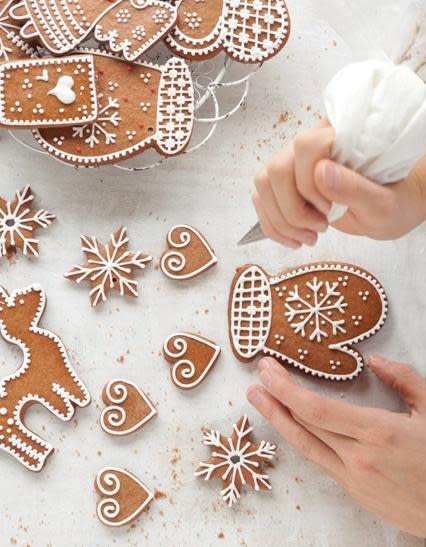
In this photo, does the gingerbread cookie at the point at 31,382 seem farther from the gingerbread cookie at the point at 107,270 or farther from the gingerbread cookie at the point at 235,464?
the gingerbread cookie at the point at 235,464

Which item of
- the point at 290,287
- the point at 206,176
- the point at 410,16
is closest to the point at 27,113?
the point at 206,176

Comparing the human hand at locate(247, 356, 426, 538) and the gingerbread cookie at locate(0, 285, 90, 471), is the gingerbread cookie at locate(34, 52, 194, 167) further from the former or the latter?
the human hand at locate(247, 356, 426, 538)

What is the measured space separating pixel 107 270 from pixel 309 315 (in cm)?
37

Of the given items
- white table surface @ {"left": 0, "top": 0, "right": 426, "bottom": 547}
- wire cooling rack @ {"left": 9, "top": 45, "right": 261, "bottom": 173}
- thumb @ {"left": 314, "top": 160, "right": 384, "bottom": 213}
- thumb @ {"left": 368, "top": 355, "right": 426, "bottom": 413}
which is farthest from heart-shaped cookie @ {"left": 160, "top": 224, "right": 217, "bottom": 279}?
thumb @ {"left": 314, "top": 160, "right": 384, "bottom": 213}

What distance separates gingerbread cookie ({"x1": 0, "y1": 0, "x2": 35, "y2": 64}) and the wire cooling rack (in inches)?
5.6

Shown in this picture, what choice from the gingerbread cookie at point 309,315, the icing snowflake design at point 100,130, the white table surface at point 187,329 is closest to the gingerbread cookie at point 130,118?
the icing snowflake design at point 100,130

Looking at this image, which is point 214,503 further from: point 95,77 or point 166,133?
point 95,77

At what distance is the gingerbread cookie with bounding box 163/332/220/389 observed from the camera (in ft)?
4.13

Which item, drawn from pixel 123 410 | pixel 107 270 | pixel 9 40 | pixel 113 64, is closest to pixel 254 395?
pixel 123 410

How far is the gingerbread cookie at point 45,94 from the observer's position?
118cm

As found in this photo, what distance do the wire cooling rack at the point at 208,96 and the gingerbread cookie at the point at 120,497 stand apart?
0.55 metres

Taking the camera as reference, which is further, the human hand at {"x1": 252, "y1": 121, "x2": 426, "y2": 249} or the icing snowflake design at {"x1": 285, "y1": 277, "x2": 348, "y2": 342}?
the icing snowflake design at {"x1": 285, "y1": 277, "x2": 348, "y2": 342}

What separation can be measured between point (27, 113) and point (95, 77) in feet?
0.42

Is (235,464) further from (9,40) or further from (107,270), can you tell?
(9,40)
